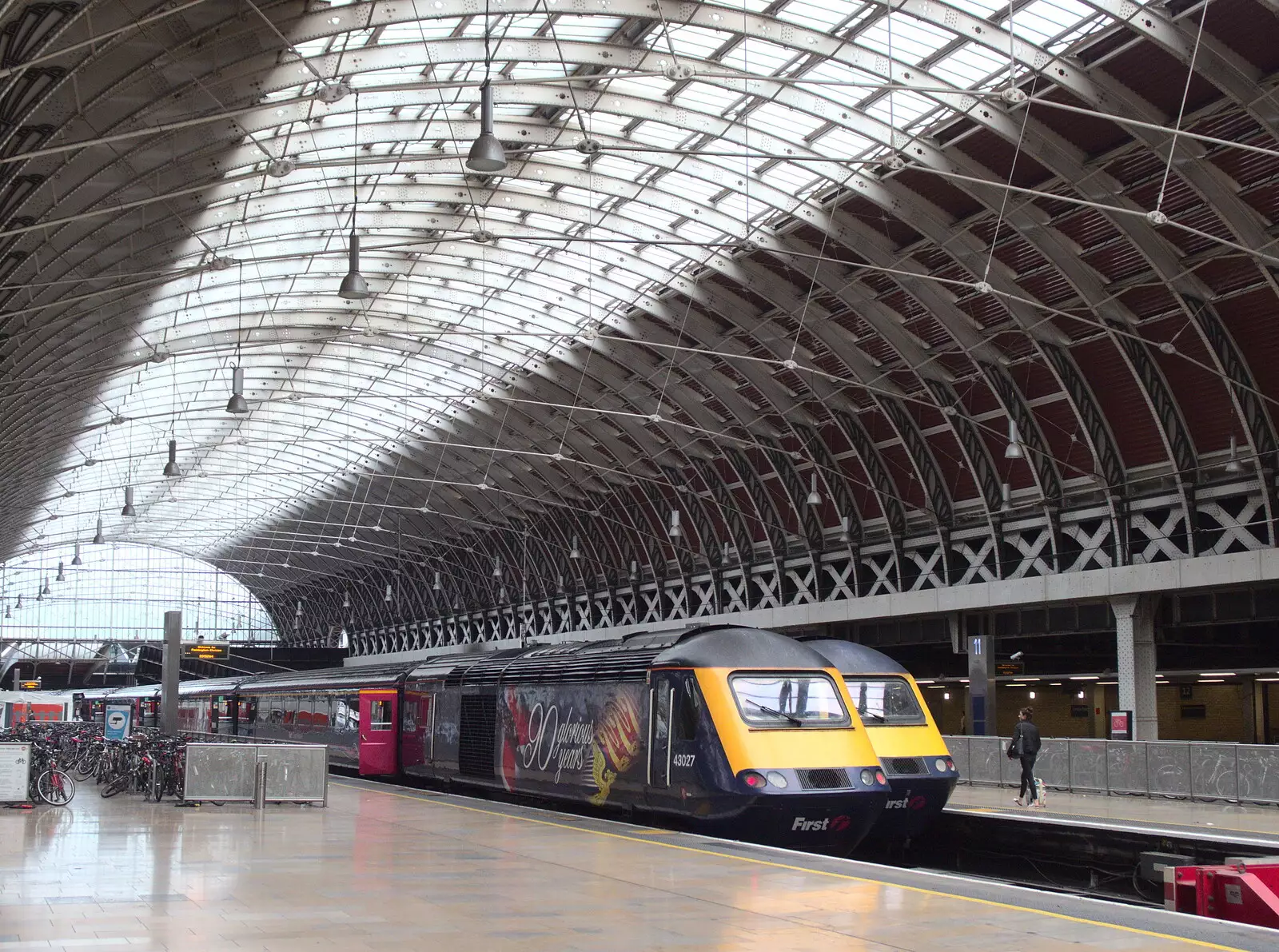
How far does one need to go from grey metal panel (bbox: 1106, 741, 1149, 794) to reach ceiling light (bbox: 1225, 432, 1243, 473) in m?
7.95

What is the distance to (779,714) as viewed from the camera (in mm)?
19516

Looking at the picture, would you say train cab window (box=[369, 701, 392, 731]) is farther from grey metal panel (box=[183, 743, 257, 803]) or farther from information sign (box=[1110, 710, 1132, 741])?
information sign (box=[1110, 710, 1132, 741])

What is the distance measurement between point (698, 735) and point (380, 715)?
58.5ft

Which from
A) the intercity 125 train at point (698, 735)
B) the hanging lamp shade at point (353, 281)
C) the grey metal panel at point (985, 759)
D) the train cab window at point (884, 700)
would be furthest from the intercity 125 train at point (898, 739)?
the hanging lamp shade at point (353, 281)

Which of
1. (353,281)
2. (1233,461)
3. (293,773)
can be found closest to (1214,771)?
(1233,461)

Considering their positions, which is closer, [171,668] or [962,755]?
[962,755]

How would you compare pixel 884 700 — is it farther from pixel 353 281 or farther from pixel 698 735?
pixel 353 281

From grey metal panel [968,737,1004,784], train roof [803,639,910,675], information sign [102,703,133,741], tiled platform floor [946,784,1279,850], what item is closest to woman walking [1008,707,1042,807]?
tiled platform floor [946,784,1279,850]

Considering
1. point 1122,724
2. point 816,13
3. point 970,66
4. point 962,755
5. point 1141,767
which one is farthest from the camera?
point 962,755

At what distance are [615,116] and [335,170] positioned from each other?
25.5 feet

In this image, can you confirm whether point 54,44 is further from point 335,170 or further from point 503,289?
point 503,289

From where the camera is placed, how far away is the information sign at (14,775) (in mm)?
23266

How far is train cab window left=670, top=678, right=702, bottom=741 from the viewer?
63.9ft

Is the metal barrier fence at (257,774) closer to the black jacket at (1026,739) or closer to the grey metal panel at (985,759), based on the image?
the black jacket at (1026,739)
